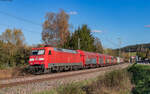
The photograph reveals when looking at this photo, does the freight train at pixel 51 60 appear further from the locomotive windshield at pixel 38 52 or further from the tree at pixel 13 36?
the tree at pixel 13 36

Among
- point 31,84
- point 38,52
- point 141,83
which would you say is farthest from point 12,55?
point 141,83

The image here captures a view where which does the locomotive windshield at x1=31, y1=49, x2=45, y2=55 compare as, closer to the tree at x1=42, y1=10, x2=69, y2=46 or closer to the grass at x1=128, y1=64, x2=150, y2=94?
the grass at x1=128, y1=64, x2=150, y2=94

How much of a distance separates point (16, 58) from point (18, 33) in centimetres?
2158

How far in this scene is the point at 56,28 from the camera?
1793 inches

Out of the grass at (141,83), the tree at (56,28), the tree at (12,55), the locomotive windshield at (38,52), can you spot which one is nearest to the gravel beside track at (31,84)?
the grass at (141,83)

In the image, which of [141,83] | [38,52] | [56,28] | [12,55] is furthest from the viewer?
[56,28]

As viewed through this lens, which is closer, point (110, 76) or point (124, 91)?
point (124, 91)

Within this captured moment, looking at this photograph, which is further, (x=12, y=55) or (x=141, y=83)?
(x=12, y=55)

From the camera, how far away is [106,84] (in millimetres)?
10391

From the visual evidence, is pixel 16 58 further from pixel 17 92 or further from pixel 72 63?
pixel 17 92

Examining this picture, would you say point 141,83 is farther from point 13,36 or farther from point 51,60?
point 13,36

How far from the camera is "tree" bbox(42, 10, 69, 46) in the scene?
45.3 metres

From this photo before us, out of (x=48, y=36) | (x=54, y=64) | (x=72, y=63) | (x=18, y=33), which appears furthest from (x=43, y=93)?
(x=18, y=33)

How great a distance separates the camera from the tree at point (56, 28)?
149 ft
